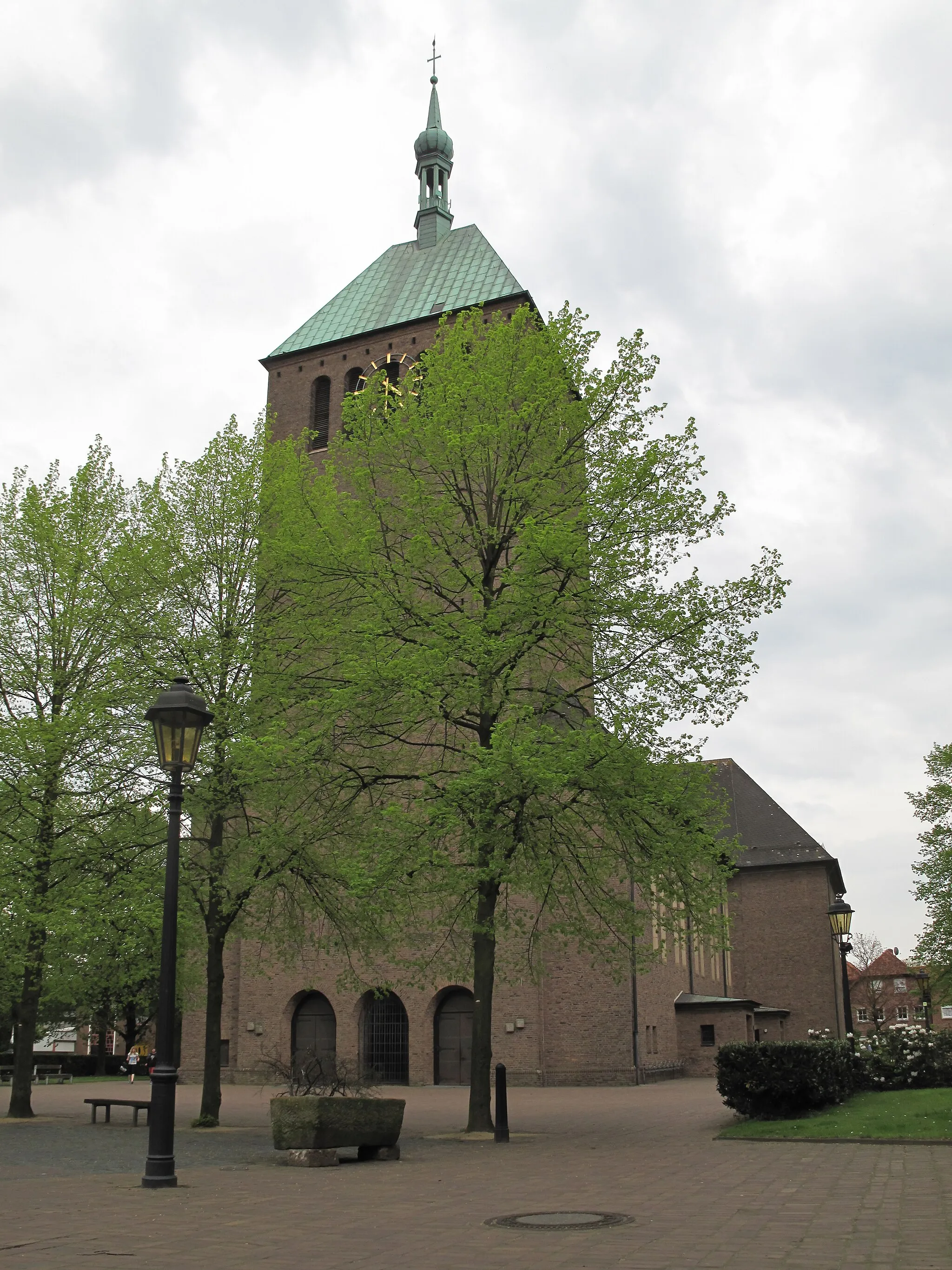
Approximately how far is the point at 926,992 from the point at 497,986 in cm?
3106

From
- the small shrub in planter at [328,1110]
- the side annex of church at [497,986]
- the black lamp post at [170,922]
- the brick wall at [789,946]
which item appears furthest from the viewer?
the brick wall at [789,946]

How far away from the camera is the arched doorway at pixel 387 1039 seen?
116 feet

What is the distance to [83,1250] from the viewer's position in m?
7.12

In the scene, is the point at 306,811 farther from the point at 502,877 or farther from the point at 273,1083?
the point at 273,1083

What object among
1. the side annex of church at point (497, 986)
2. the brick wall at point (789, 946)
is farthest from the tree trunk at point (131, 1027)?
the brick wall at point (789, 946)

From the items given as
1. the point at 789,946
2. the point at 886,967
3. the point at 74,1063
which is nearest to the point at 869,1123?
the point at 789,946

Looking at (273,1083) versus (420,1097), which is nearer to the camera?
(420,1097)

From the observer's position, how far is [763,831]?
2277 inches

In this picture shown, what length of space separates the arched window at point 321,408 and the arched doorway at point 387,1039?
66.7 feet

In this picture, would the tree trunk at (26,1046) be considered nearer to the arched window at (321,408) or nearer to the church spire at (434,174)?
the arched window at (321,408)

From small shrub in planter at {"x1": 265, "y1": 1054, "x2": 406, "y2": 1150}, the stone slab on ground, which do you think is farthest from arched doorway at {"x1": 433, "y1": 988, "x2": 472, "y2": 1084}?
the stone slab on ground

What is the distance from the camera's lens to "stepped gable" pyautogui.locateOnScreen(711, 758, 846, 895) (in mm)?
55344

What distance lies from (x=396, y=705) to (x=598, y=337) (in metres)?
7.25

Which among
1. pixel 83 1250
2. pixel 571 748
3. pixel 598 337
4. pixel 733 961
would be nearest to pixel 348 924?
pixel 571 748
